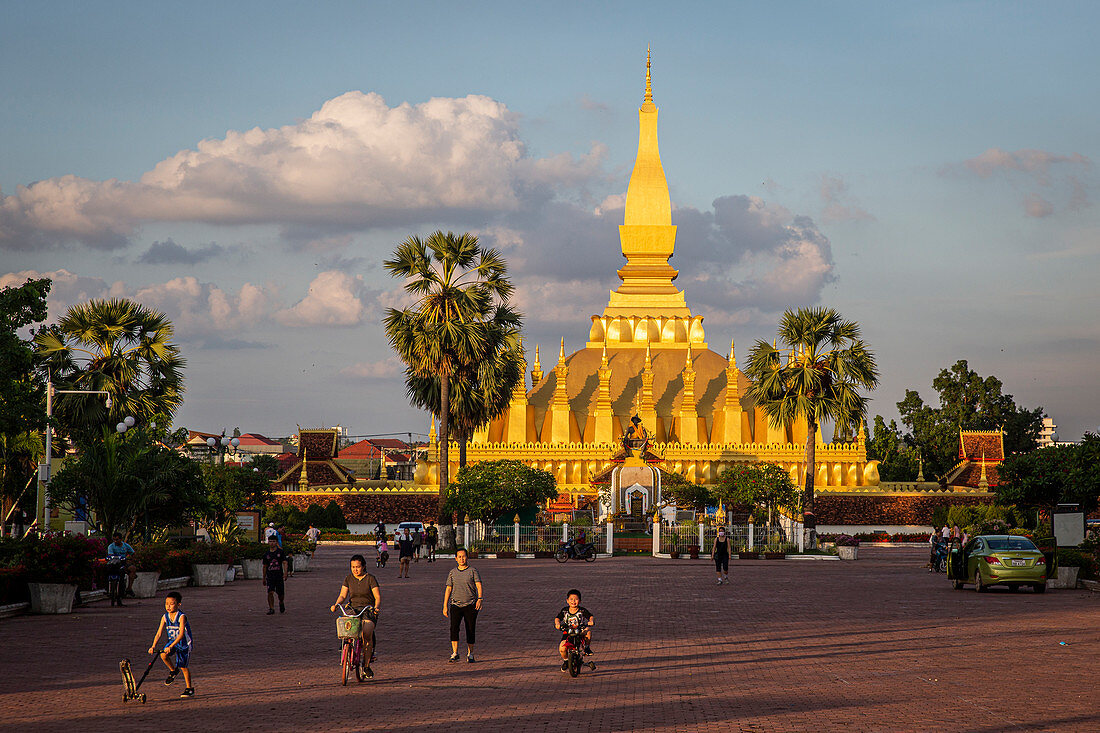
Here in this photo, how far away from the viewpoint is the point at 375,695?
1395 cm

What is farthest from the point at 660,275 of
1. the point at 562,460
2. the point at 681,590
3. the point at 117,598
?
the point at 117,598

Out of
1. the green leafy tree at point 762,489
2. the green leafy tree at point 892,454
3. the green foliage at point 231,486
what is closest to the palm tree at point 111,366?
the green foliage at point 231,486

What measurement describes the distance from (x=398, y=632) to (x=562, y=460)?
176 ft

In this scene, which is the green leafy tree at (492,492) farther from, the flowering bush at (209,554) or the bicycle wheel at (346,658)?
the bicycle wheel at (346,658)

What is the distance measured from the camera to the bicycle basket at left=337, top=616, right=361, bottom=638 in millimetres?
14586

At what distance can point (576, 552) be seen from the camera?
47.1m

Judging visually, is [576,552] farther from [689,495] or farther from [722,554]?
[689,495]

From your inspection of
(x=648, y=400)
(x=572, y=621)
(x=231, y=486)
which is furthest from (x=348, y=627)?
(x=648, y=400)

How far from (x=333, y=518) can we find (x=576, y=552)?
81.4 feet

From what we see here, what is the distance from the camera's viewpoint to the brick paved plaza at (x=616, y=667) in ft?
40.9

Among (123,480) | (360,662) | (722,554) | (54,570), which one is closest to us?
(360,662)

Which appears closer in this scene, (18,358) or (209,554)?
(18,358)

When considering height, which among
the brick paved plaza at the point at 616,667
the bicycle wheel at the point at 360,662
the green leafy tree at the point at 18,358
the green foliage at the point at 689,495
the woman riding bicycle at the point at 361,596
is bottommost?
the brick paved plaza at the point at 616,667

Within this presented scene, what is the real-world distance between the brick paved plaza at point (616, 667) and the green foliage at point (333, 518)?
1549 inches
